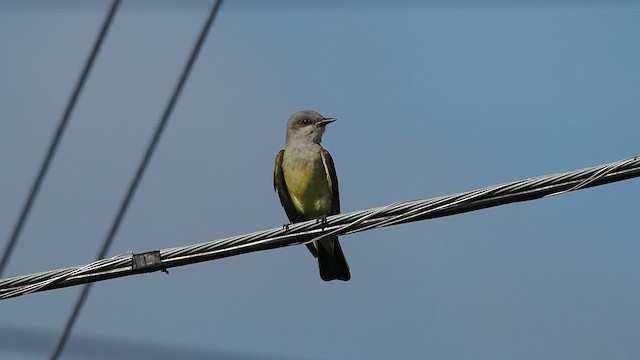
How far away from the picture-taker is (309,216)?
1130cm

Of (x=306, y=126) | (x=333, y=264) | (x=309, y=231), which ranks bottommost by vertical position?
(x=309, y=231)

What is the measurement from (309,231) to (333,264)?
12.1 ft

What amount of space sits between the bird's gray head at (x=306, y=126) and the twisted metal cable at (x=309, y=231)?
14.0 ft

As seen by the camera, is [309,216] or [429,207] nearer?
[429,207]

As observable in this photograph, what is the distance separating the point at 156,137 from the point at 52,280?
50.5 inches

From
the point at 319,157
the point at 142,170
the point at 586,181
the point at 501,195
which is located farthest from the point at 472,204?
the point at 319,157

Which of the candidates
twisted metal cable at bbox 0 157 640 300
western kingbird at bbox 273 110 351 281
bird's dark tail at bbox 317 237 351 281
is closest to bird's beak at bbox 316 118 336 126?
western kingbird at bbox 273 110 351 281

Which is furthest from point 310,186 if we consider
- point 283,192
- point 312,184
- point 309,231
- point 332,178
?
point 309,231

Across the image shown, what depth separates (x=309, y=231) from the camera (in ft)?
23.9

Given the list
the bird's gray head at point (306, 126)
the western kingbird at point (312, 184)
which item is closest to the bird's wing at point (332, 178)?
the western kingbird at point (312, 184)

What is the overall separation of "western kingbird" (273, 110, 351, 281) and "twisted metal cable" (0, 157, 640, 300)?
143 inches

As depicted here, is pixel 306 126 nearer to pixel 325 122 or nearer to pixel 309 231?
pixel 325 122

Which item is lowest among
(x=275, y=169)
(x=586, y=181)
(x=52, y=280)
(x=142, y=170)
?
(x=586, y=181)

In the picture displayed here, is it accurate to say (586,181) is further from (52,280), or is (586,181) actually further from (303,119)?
(303,119)
